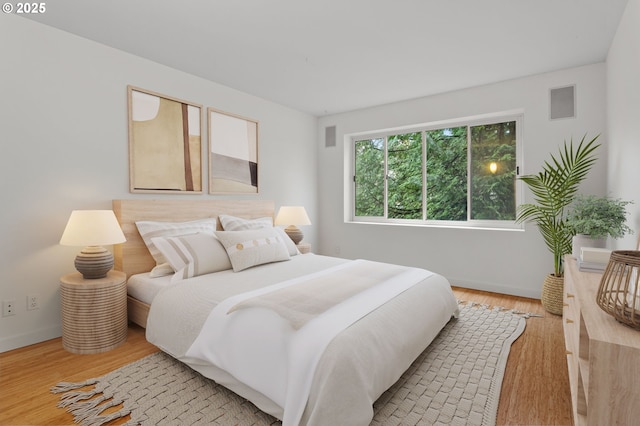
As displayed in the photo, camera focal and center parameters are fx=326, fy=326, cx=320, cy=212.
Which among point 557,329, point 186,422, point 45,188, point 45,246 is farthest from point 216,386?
point 557,329

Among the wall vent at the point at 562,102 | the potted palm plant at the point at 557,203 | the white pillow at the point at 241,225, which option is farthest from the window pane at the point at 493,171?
the white pillow at the point at 241,225

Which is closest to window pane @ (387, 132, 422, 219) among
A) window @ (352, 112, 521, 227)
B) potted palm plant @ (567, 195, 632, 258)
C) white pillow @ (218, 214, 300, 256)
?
window @ (352, 112, 521, 227)

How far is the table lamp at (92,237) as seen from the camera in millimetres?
2371

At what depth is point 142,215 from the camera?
3.04 meters

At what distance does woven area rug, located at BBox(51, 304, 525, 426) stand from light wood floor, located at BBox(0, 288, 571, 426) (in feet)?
0.25

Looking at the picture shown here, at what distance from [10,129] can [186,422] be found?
8.04 ft

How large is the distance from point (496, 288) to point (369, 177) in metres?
2.31

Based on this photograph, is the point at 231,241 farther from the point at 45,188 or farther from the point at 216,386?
the point at 45,188

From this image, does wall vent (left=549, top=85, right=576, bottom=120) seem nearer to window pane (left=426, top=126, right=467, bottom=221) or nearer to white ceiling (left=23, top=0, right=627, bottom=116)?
white ceiling (left=23, top=0, right=627, bottom=116)

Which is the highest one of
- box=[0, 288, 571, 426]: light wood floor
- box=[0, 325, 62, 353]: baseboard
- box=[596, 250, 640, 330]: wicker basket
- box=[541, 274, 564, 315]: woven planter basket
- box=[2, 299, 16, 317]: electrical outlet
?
box=[596, 250, 640, 330]: wicker basket

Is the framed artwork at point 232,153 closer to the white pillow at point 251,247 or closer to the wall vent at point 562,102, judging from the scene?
the white pillow at point 251,247

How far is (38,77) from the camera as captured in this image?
254 cm

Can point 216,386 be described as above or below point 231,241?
below

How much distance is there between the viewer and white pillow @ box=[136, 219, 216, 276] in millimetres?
2939
